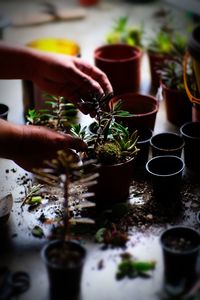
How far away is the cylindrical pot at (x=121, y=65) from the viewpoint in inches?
75.9

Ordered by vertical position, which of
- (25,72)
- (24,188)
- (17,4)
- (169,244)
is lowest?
(17,4)

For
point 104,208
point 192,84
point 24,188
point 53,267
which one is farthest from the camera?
point 192,84

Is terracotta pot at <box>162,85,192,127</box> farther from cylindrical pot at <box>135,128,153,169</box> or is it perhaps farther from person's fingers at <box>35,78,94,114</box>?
person's fingers at <box>35,78,94,114</box>

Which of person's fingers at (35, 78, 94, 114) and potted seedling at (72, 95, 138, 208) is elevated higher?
person's fingers at (35, 78, 94, 114)

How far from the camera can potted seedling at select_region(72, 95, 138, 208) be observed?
133 cm

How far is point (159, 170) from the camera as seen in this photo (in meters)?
1.44

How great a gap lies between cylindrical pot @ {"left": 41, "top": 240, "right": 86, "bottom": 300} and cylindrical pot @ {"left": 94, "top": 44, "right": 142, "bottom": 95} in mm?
953

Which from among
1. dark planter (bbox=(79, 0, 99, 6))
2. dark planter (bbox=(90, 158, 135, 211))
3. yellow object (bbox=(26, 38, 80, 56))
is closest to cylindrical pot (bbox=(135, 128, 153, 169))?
dark planter (bbox=(90, 158, 135, 211))

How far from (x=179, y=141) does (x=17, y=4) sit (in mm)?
2025

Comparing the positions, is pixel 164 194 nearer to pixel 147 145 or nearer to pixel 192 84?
pixel 147 145

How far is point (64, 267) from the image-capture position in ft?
3.42

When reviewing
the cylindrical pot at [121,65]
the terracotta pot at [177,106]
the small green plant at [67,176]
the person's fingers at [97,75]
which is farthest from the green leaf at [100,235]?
the cylindrical pot at [121,65]

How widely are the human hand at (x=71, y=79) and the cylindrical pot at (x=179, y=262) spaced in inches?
17.4

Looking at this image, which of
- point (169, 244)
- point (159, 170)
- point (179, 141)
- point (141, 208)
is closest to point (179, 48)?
point (179, 141)
